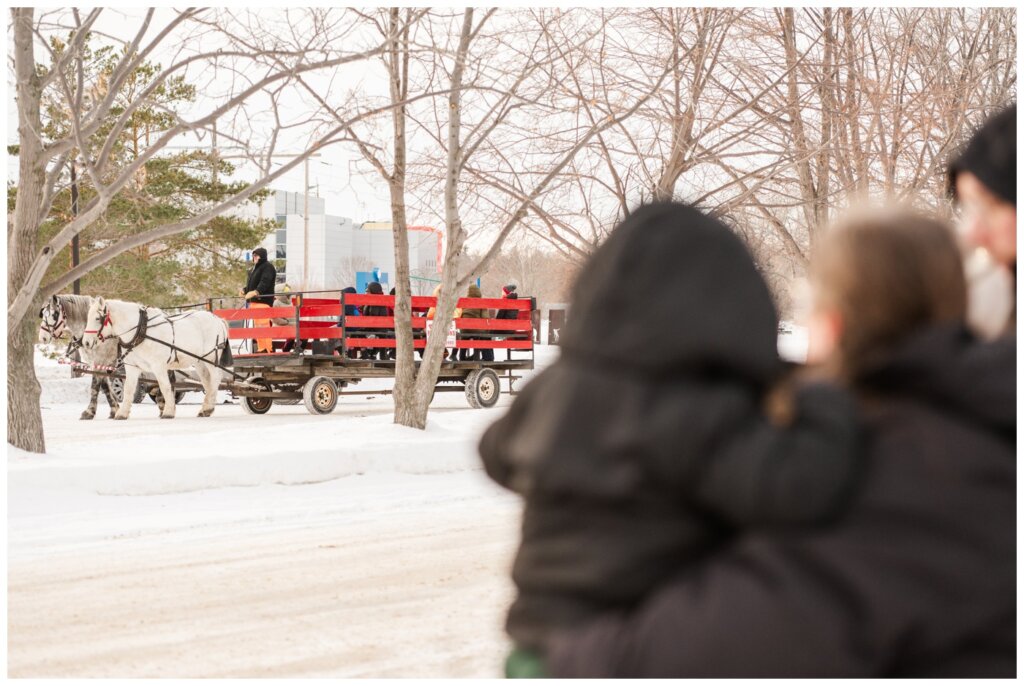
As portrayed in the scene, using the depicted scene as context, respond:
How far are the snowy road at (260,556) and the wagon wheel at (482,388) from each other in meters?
7.67

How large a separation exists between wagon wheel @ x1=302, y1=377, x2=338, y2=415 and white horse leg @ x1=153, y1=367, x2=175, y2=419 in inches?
89.4

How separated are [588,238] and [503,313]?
6682mm

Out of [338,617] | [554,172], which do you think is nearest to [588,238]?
[554,172]

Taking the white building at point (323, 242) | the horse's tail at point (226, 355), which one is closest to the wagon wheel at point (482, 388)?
the horse's tail at point (226, 355)

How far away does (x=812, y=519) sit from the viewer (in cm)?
163

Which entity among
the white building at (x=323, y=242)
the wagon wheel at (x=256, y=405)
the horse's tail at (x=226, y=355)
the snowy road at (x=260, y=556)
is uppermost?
the white building at (x=323, y=242)

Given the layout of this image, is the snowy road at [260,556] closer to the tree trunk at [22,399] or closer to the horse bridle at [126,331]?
the tree trunk at [22,399]

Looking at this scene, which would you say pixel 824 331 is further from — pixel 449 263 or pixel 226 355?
Answer: pixel 226 355

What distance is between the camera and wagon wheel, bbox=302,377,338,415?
19875 millimetres

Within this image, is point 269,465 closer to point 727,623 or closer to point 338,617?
point 338,617

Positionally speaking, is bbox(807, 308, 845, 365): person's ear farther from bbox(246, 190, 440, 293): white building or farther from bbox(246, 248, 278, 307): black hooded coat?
bbox(246, 190, 440, 293): white building

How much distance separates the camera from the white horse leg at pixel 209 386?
65.3 feet

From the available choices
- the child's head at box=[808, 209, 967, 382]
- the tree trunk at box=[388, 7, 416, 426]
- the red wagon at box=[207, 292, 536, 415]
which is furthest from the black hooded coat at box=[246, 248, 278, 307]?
the child's head at box=[808, 209, 967, 382]

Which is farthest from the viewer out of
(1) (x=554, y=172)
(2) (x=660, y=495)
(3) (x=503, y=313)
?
(3) (x=503, y=313)
